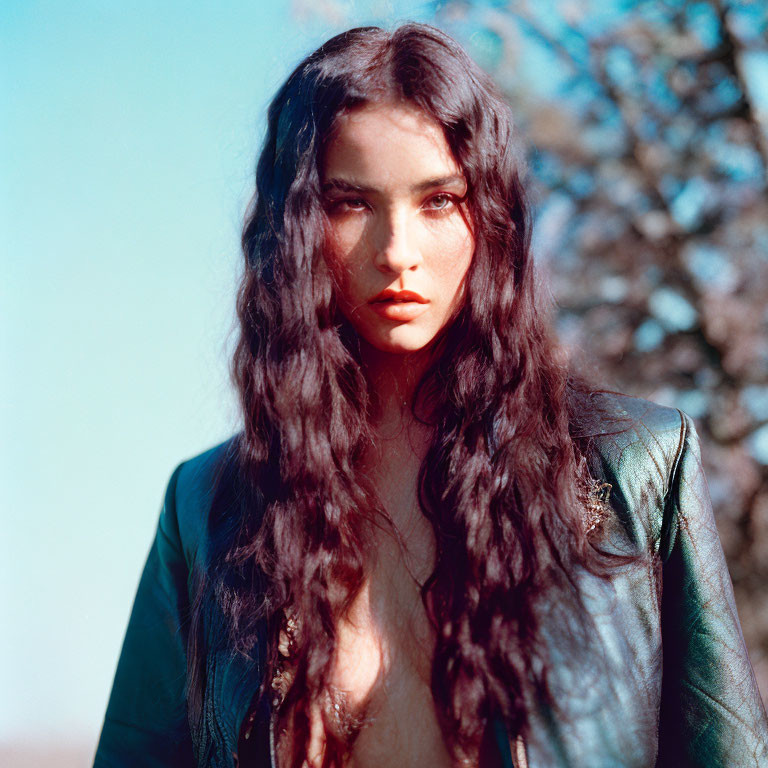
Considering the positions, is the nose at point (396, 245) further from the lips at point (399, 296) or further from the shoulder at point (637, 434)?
the shoulder at point (637, 434)

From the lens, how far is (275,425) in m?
1.42

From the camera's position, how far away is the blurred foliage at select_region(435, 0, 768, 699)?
8.14 feet

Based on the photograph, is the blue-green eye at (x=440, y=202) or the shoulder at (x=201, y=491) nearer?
the blue-green eye at (x=440, y=202)

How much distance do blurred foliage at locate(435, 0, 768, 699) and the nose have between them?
4.39ft

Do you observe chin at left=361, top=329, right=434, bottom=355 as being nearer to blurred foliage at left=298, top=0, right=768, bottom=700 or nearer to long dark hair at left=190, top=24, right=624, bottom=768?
long dark hair at left=190, top=24, right=624, bottom=768

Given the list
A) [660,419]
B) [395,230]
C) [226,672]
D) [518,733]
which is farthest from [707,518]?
[226,672]

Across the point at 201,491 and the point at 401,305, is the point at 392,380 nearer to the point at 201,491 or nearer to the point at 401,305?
the point at 401,305

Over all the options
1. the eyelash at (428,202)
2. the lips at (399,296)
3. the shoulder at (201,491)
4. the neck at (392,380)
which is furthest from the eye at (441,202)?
the shoulder at (201,491)

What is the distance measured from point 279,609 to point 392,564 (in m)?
0.18

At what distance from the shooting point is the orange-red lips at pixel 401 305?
4.30ft

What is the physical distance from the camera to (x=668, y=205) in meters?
2.70

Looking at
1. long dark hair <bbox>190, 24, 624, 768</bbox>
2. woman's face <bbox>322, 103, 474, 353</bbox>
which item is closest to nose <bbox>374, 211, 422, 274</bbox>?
woman's face <bbox>322, 103, 474, 353</bbox>

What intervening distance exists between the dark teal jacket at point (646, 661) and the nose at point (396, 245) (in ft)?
1.35

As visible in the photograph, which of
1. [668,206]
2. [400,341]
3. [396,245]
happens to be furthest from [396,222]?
[668,206]
